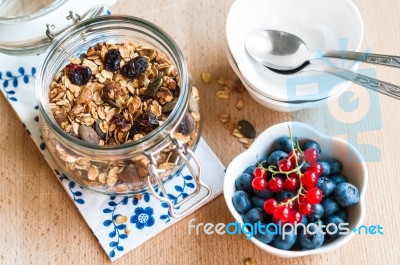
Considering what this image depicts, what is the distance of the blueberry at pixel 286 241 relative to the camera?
853 millimetres

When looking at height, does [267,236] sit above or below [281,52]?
below

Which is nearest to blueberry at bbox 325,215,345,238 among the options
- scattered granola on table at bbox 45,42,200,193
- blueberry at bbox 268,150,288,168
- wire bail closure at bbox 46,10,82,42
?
blueberry at bbox 268,150,288,168

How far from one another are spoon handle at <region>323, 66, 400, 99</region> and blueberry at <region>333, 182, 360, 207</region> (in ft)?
0.49

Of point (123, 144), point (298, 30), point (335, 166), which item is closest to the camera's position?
point (123, 144)

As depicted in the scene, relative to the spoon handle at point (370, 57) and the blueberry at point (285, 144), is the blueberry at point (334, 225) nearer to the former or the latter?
the blueberry at point (285, 144)

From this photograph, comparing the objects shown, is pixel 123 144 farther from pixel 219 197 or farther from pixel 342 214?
pixel 342 214

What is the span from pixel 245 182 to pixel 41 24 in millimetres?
399

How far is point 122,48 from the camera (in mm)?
942

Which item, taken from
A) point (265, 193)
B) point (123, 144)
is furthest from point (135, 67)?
point (265, 193)

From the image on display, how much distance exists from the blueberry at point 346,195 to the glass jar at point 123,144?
184mm

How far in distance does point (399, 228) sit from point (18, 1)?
2.40 ft

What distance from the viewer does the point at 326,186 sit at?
2.89 ft

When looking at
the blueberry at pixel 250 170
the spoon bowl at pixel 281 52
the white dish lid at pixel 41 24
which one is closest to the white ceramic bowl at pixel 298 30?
Result: the spoon bowl at pixel 281 52

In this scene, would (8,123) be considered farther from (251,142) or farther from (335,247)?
(335,247)
